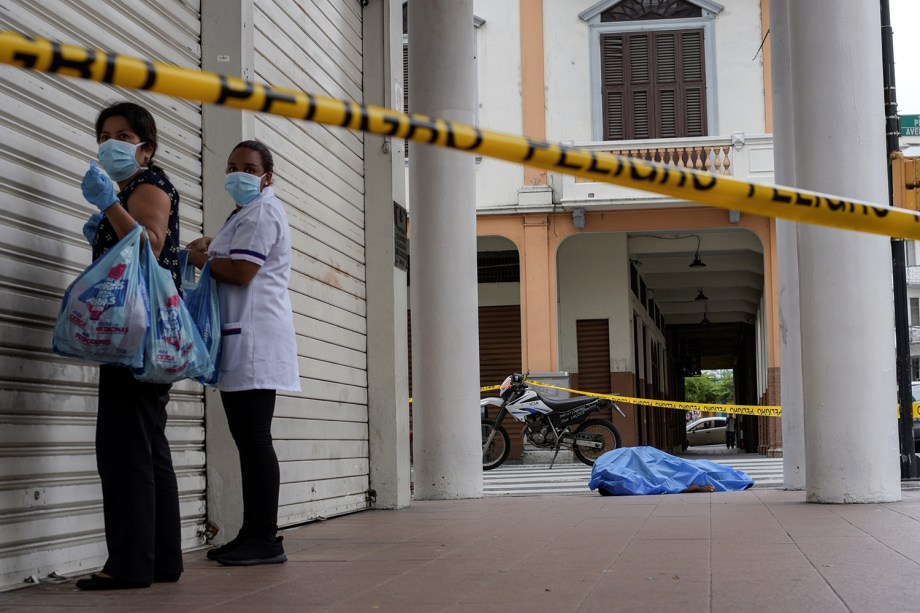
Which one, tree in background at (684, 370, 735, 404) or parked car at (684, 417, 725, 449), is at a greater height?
tree in background at (684, 370, 735, 404)

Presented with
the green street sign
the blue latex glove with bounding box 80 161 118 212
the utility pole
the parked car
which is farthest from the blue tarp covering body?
the parked car

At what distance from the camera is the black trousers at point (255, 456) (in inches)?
189

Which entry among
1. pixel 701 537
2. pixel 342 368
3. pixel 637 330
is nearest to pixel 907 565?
pixel 701 537

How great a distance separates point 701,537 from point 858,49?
3.89 metres

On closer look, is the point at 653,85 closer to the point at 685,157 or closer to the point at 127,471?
the point at 685,157

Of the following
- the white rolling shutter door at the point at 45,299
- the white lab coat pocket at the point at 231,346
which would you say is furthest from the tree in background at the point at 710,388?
the white rolling shutter door at the point at 45,299

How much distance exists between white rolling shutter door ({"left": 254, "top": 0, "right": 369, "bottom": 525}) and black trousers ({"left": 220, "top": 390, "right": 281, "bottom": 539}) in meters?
1.73

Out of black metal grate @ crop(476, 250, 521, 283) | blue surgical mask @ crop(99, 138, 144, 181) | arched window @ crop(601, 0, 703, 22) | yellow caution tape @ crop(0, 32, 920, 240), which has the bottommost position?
yellow caution tape @ crop(0, 32, 920, 240)

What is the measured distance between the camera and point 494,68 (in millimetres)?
23250

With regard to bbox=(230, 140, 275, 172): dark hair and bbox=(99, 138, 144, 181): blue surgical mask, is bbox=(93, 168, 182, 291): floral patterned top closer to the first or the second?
bbox=(99, 138, 144, 181): blue surgical mask

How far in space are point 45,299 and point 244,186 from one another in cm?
95

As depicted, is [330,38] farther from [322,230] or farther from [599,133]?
[599,133]

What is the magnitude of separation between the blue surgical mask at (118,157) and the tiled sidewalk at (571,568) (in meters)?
1.51

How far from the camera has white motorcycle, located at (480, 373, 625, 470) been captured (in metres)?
16.6
